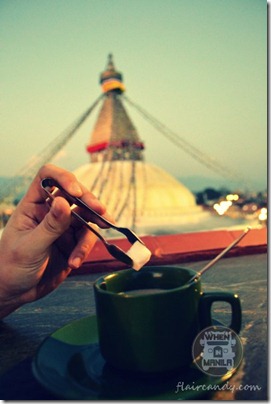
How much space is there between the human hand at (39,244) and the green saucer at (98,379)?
103mm

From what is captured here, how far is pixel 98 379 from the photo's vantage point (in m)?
0.26

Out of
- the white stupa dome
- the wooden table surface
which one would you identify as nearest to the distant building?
the white stupa dome

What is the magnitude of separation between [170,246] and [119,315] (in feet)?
1.80

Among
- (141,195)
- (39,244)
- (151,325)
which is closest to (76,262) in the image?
(39,244)

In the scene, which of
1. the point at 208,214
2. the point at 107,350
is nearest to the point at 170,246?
the point at 107,350

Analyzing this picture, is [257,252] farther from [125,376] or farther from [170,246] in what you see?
[125,376]

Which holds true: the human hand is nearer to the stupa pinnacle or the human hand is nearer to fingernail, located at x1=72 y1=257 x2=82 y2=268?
fingernail, located at x1=72 y1=257 x2=82 y2=268

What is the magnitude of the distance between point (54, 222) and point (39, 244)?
40mm

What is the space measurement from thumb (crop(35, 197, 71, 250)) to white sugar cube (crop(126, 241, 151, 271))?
2.8 inches

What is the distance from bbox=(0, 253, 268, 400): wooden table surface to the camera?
10.7 inches

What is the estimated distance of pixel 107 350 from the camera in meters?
0.27

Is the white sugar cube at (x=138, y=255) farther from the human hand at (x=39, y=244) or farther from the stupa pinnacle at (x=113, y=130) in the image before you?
the stupa pinnacle at (x=113, y=130)

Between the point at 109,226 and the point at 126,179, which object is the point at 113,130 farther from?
the point at 109,226

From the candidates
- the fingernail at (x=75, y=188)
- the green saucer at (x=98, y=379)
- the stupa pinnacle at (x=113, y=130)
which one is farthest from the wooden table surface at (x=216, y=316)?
the stupa pinnacle at (x=113, y=130)
